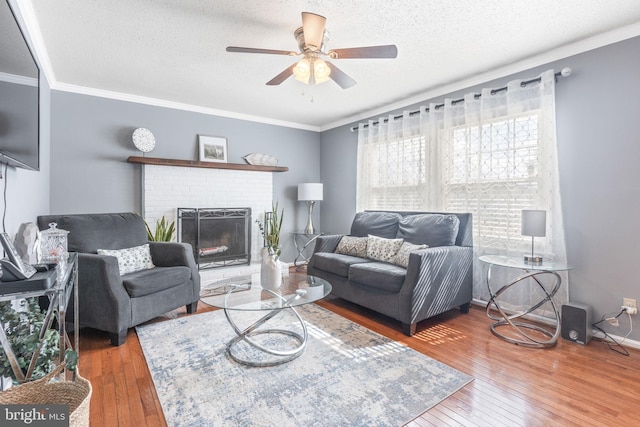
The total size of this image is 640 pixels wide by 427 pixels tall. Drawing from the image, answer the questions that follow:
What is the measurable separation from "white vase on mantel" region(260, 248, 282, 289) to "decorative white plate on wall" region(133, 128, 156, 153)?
2.43 meters

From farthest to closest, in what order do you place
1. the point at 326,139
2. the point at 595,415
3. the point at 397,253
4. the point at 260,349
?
the point at 326,139, the point at 397,253, the point at 260,349, the point at 595,415

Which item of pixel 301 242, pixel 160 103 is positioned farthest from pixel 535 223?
pixel 160 103

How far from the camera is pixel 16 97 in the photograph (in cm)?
153

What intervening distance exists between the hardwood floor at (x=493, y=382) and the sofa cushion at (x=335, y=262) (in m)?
0.69

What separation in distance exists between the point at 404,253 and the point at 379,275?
→ 44 cm

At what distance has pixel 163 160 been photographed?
3873mm

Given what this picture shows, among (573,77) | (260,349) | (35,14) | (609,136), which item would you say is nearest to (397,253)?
(260,349)

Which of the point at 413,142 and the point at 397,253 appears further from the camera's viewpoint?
the point at 413,142

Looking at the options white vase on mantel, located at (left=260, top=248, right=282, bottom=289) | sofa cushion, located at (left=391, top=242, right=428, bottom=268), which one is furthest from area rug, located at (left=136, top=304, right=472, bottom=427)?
sofa cushion, located at (left=391, top=242, right=428, bottom=268)

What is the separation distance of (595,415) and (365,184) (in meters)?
3.34

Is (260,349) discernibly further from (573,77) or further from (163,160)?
(573,77)

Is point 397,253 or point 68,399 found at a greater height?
point 397,253

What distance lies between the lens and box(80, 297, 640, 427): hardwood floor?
160 centimetres

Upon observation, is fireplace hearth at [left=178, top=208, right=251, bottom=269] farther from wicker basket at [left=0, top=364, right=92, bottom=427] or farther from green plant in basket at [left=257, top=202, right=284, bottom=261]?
wicker basket at [left=0, top=364, right=92, bottom=427]
